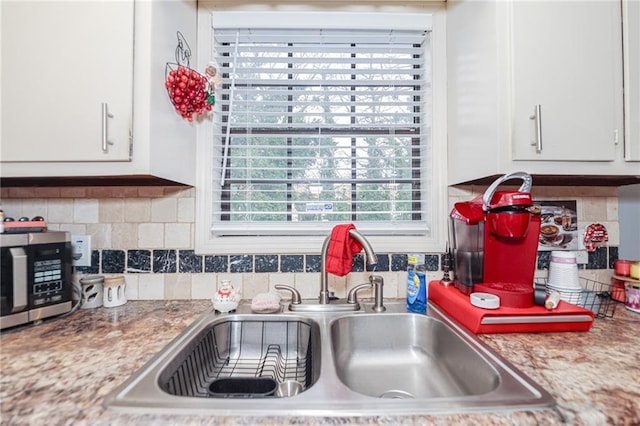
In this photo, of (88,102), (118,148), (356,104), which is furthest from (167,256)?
(356,104)

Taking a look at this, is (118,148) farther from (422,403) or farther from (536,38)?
(536,38)

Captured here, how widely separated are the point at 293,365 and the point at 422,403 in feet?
1.81

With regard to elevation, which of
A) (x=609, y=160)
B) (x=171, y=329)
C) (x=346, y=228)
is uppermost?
(x=609, y=160)

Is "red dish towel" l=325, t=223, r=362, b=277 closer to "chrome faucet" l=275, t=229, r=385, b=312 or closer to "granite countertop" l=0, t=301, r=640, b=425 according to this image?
"chrome faucet" l=275, t=229, r=385, b=312

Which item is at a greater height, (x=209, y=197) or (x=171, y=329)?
(x=209, y=197)

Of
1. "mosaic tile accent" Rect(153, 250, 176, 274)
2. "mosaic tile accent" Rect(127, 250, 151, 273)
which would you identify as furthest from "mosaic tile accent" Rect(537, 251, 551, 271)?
"mosaic tile accent" Rect(127, 250, 151, 273)

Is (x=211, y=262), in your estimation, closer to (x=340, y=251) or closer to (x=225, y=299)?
(x=225, y=299)

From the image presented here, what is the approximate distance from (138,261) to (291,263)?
0.64 metres

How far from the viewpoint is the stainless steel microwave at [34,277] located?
88cm

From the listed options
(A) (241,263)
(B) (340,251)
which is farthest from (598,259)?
(A) (241,263)

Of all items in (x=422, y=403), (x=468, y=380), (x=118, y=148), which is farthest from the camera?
(x=118, y=148)

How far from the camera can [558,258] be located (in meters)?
1.10

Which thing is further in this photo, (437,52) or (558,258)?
(437,52)

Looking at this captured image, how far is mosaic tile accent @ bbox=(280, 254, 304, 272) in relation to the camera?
4.00 ft
